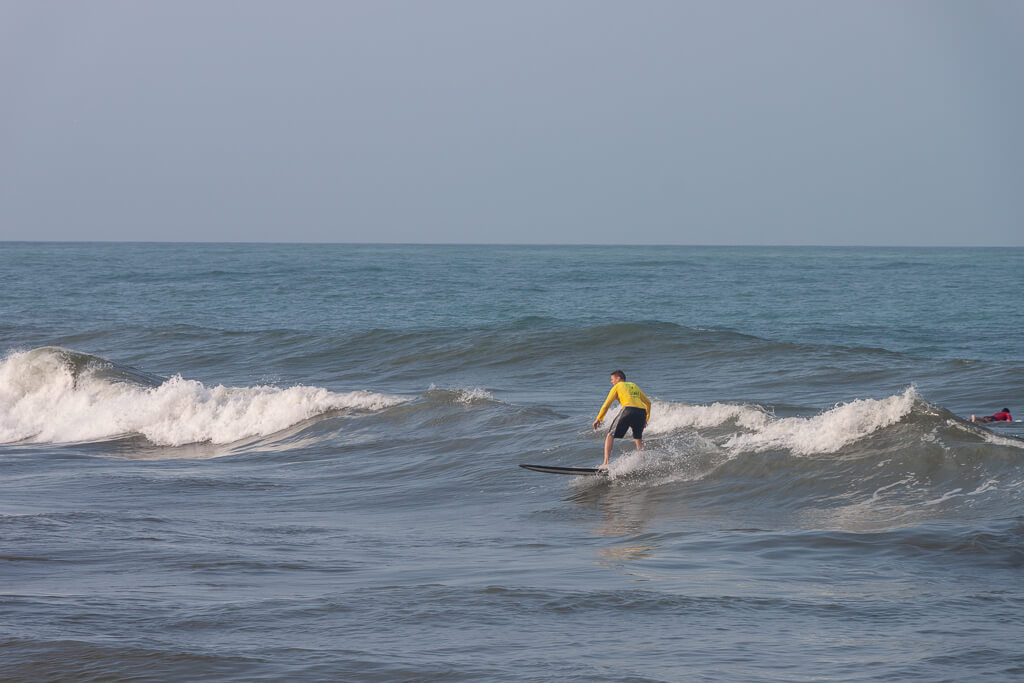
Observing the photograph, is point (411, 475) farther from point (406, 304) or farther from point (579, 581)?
point (406, 304)

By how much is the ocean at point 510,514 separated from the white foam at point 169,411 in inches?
2.9

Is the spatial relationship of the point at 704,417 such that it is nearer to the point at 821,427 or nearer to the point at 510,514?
the point at 821,427

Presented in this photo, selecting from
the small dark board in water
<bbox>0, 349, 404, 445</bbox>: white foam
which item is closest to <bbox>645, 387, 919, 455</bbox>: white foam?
the small dark board in water

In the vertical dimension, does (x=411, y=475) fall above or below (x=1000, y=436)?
below

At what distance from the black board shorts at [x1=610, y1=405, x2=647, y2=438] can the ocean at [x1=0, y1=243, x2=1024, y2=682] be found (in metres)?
0.47

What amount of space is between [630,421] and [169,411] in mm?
10113

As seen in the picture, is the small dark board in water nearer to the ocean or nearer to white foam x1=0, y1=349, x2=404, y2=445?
the ocean

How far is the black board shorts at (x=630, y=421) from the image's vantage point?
1362 centimetres

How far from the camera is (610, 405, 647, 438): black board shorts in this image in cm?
1362

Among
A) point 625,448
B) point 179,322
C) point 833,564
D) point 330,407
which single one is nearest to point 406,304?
point 179,322

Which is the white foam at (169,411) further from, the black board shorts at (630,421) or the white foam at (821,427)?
the white foam at (821,427)

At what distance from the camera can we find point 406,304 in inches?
1634

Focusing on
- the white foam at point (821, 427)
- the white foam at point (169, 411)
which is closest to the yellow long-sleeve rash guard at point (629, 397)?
the white foam at point (821, 427)

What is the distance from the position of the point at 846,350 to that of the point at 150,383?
1635 cm
